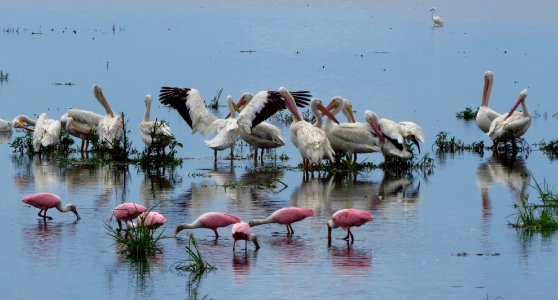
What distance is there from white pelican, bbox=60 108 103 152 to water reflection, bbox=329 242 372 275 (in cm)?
831

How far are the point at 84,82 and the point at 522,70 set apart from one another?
1126 cm

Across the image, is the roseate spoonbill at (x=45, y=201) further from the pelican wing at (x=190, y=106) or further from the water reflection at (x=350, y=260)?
the pelican wing at (x=190, y=106)

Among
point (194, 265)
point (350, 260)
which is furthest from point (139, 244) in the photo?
point (350, 260)

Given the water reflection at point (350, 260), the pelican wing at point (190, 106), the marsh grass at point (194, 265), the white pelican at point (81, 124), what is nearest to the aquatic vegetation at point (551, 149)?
the pelican wing at point (190, 106)

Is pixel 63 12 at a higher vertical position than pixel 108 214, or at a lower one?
higher

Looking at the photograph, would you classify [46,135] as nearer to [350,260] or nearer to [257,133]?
[257,133]

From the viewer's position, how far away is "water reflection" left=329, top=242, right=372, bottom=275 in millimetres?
10898

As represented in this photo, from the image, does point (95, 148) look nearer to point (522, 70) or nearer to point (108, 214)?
point (108, 214)

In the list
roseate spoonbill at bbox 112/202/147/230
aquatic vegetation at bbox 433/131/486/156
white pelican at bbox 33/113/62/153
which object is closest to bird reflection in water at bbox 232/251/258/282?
roseate spoonbill at bbox 112/202/147/230

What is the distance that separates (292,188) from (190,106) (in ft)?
13.0

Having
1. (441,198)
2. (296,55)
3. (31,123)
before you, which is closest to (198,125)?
(31,123)

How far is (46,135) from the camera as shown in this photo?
18.6 meters

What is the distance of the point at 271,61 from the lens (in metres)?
35.2

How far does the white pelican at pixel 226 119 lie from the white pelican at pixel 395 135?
160cm
